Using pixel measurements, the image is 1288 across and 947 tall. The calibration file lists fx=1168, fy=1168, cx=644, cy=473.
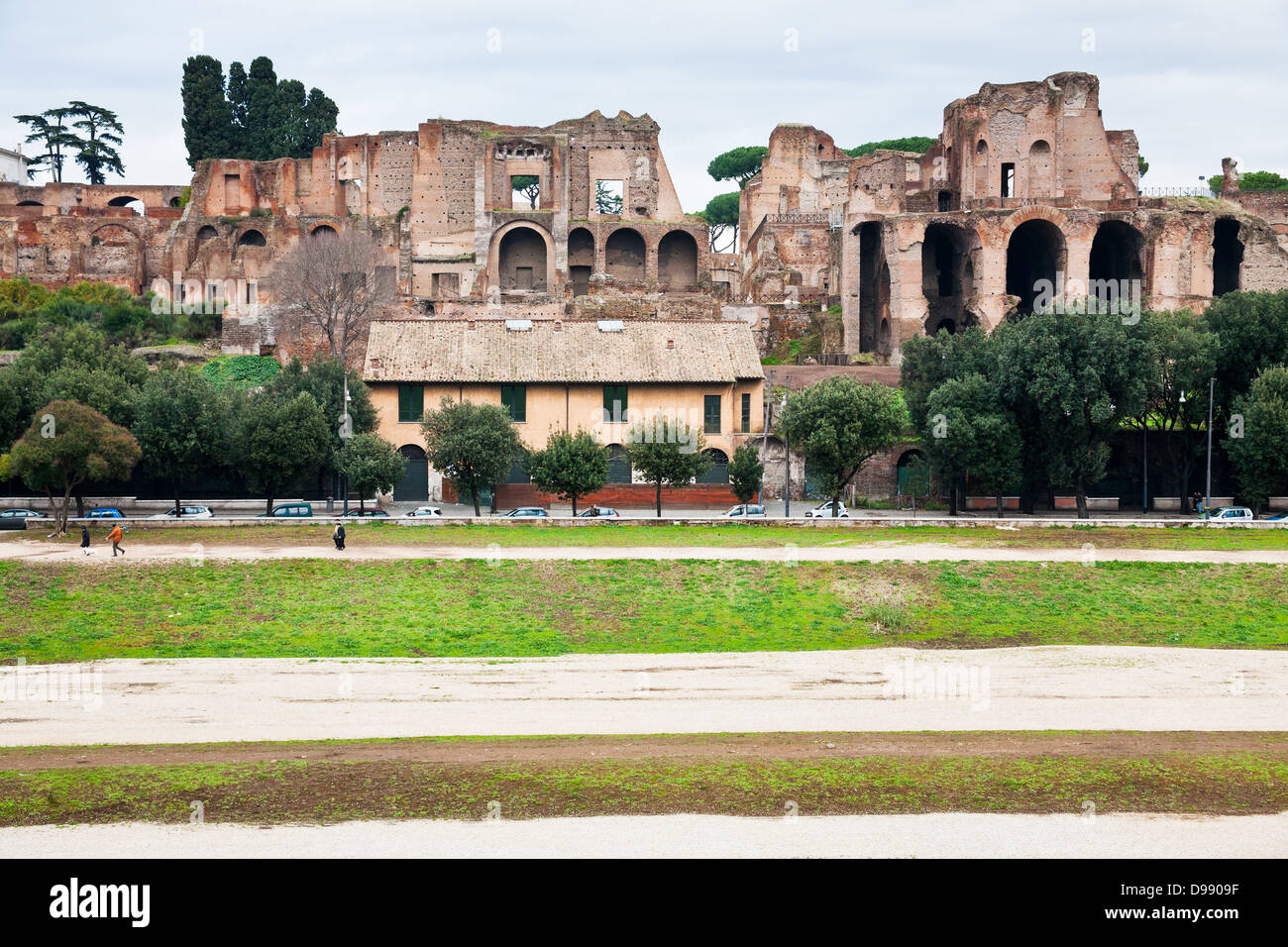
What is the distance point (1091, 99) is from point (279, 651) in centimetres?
5827

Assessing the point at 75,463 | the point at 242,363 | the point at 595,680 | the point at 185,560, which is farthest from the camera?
the point at 242,363

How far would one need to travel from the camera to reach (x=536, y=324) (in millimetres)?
47625

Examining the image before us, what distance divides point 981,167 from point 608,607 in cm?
4567

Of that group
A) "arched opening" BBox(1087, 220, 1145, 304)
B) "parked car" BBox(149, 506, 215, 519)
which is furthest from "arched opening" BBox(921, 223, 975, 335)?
"parked car" BBox(149, 506, 215, 519)

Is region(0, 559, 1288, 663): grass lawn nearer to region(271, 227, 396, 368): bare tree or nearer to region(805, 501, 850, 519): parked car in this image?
region(805, 501, 850, 519): parked car

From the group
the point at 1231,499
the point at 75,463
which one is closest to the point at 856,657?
the point at 75,463

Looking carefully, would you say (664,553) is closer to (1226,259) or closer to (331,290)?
(331,290)

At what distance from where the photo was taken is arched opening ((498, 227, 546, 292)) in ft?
209

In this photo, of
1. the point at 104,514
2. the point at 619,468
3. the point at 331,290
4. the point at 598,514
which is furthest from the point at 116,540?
the point at 331,290

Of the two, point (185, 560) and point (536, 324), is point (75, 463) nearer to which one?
point (185, 560)

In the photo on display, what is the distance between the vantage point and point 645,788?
514 inches

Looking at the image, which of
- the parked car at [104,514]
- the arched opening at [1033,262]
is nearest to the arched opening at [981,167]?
the arched opening at [1033,262]
